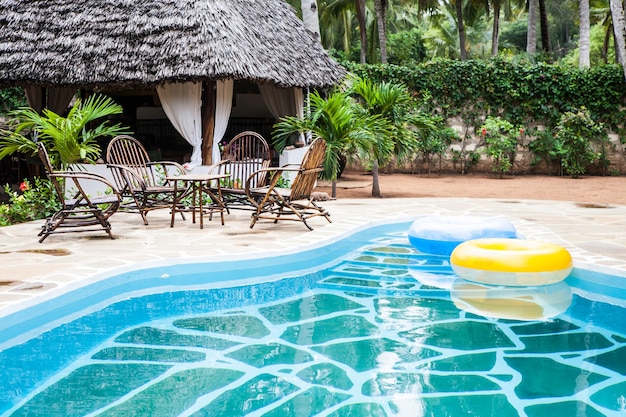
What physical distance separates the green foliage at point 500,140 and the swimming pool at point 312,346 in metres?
8.61

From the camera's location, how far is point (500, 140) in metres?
13.2

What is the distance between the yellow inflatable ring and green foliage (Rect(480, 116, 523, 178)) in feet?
28.4

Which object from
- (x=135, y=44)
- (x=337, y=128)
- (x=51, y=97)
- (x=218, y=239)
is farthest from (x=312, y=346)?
(x=51, y=97)

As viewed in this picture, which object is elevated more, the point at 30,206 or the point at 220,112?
the point at 220,112

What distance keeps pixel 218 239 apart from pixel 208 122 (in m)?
4.15

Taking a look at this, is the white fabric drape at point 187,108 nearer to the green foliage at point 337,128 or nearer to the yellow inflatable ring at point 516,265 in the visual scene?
the green foliage at point 337,128

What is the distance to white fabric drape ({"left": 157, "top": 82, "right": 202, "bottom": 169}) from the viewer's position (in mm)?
9445

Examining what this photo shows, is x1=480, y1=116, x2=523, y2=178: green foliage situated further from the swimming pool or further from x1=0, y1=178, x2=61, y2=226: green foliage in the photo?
x1=0, y1=178, x2=61, y2=226: green foliage

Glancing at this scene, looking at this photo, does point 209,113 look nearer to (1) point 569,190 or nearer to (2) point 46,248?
(2) point 46,248

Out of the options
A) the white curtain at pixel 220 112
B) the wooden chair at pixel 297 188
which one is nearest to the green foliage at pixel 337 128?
the white curtain at pixel 220 112

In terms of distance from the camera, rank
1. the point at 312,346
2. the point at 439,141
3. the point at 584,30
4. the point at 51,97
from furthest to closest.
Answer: the point at 584,30 → the point at 439,141 → the point at 51,97 → the point at 312,346

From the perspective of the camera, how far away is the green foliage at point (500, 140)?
13172mm

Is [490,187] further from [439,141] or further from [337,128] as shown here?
[337,128]

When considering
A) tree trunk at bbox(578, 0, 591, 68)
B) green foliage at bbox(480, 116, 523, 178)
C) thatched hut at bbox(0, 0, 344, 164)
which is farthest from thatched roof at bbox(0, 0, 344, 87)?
tree trunk at bbox(578, 0, 591, 68)
